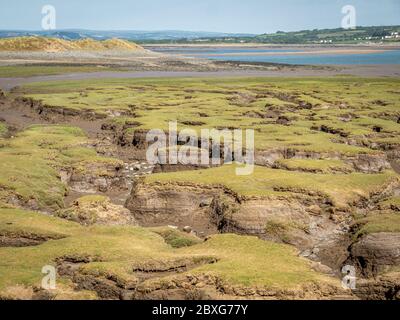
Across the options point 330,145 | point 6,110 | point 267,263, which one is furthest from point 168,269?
point 6,110

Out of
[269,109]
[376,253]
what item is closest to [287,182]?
[376,253]

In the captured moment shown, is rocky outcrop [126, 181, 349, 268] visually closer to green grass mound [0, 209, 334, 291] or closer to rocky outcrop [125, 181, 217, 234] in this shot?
rocky outcrop [125, 181, 217, 234]

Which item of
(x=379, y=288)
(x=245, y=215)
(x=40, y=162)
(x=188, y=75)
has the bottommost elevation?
(x=379, y=288)

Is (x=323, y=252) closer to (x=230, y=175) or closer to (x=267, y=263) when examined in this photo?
(x=267, y=263)

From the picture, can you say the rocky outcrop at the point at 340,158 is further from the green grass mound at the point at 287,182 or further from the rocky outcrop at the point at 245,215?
the rocky outcrop at the point at 245,215

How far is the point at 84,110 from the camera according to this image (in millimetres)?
57594

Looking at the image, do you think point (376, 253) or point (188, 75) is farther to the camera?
point (188, 75)

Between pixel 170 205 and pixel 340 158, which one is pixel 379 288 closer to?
pixel 170 205

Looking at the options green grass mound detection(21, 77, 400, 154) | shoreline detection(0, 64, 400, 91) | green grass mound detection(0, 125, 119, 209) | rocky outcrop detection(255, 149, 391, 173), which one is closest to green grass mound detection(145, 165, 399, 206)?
rocky outcrop detection(255, 149, 391, 173)

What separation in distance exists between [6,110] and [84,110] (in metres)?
14.3

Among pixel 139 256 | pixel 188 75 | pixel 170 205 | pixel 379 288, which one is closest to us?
pixel 379 288

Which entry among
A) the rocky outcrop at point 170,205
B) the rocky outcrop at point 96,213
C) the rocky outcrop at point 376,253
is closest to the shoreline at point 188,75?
the rocky outcrop at point 170,205

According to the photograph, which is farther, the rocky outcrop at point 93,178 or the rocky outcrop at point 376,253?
the rocky outcrop at point 93,178

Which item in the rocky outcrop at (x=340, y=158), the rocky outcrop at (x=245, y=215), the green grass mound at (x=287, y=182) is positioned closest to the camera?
the rocky outcrop at (x=245, y=215)
